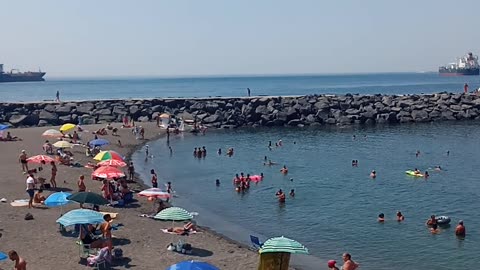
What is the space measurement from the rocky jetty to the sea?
796 centimetres

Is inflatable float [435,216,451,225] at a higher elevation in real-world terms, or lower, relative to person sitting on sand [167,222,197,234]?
lower

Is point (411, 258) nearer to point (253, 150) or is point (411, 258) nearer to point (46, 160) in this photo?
point (46, 160)

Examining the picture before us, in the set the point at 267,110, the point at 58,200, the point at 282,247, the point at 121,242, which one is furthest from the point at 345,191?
the point at 267,110

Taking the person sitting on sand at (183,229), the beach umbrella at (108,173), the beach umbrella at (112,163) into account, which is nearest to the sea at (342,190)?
the person sitting on sand at (183,229)

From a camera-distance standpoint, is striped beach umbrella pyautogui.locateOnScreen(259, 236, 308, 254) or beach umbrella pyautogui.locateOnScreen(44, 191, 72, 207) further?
beach umbrella pyautogui.locateOnScreen(44, 191, 72, 207)

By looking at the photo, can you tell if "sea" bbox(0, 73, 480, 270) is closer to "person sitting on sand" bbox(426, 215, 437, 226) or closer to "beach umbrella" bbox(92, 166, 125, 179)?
"person sitting on sand" bbox(426, 215, 437, 226)

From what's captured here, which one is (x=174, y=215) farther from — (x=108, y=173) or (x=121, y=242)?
(x=108, y=173)

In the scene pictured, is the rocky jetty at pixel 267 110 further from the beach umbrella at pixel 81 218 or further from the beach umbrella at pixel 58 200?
the beach umbrella at pixel 81 218

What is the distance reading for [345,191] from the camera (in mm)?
33750

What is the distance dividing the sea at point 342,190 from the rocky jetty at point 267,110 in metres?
7.96

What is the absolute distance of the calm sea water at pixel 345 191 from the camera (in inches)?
934

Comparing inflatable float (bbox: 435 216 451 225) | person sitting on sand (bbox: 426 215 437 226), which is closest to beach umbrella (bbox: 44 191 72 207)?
person sitting on sand (bbox: 426 215 437 226)

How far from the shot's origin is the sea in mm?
23734

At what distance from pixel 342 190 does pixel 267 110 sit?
35.8m
